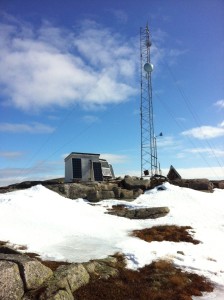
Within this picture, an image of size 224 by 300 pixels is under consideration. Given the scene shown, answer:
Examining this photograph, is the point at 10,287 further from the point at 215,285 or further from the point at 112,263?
the point at 215,285

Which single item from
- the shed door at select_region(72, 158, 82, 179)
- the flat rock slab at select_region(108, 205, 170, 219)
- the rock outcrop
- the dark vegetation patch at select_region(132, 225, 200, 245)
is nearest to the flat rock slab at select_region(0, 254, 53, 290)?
the rock outcrop

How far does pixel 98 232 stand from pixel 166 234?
402 centimetres

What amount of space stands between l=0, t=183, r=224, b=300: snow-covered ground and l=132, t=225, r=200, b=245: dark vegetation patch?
0.62 m

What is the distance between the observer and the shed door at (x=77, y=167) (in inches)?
1508

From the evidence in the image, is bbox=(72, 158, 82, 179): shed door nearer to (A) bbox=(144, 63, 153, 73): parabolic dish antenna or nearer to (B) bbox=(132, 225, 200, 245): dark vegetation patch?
(A) bbox=(144, 63, 153, 73): parabolic dish antenna

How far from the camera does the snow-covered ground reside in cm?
1395

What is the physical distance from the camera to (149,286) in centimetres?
1094

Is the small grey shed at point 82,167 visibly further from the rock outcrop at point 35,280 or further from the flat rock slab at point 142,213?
the rock outcrop at point 35,280

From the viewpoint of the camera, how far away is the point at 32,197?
2220 centimetres

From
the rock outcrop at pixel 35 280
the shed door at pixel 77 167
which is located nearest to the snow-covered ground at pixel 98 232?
the rock outcrop at pixel 35 280

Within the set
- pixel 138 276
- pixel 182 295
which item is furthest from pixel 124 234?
pixel 182 295

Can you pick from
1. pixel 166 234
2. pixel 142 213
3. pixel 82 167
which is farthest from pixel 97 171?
pixel 166 234

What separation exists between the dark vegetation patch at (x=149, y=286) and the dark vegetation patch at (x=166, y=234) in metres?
4.32

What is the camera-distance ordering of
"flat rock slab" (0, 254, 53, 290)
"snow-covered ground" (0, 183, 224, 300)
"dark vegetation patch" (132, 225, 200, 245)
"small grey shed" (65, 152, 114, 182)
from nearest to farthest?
"flat rock slab" (0, 254, 53, 290)
"snow-covered ground" (0, 183, 224, 300)
"dark vegetation patch" (132, 225, 200, 245)
"small grey shed" (65, 152, 114, 182)
